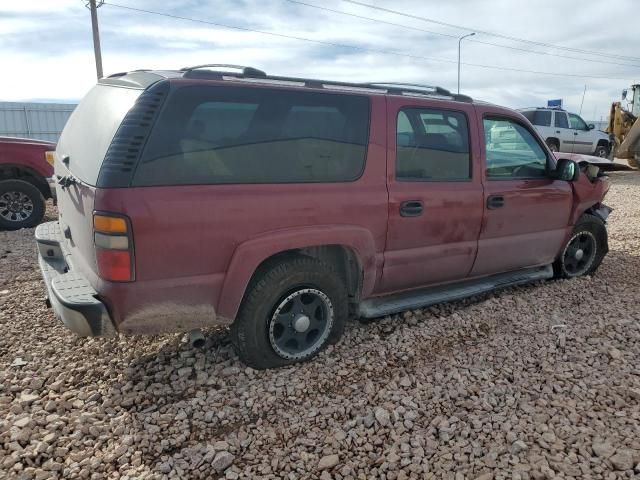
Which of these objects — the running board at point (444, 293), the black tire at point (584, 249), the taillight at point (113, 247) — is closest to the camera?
the taillight at point (113, 247)

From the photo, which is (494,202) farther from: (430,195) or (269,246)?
(269,246)

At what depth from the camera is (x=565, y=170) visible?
4.30 m

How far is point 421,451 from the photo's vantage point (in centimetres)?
245

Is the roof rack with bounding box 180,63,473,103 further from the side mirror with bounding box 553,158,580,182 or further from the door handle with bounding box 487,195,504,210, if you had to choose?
the side mirror with bounding box 553,158,580,182

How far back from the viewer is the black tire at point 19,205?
684 centimetres

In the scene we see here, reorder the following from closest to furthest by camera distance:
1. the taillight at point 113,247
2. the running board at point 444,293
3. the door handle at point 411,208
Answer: the taillight at point 113,247, the door handle at point 411,208, the running board at point 444,293

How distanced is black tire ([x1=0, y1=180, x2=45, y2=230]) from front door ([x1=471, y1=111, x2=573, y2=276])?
6034mm

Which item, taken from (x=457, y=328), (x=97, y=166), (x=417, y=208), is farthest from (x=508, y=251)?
(x=97, y=166)

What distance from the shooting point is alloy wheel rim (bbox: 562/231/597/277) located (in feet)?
16.1

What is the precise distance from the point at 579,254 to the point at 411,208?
2.48 metres

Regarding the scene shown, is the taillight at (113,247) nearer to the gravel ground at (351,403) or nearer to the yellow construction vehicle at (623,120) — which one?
the gravel ground at (351,403)

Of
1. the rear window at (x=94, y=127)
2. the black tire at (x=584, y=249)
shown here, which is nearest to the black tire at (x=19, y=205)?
the rear window at (x=94, y=127)

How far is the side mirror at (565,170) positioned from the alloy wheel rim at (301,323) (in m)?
2.46

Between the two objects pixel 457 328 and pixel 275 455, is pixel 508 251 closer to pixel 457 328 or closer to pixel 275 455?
pixel 457 328
